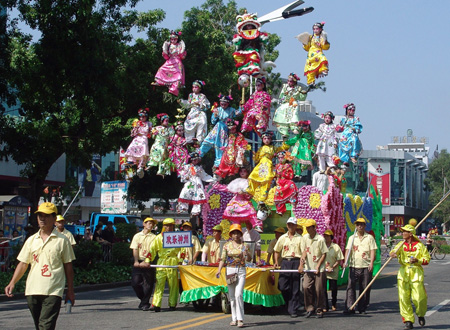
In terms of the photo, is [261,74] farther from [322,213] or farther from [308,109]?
[308,109]

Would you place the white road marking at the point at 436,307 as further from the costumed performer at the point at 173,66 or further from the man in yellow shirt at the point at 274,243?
the costumed performer at the point at 173,66

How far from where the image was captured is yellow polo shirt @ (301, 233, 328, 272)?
1370cm

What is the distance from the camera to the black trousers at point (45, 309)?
795cm

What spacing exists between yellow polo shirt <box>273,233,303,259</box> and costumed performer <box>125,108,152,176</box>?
6754 mm

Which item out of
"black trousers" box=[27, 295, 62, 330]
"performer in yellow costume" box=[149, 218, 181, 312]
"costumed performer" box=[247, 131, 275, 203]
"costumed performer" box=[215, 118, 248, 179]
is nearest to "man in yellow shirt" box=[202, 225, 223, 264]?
"performer in yellow costume" box=[149, 218, 181, 312]

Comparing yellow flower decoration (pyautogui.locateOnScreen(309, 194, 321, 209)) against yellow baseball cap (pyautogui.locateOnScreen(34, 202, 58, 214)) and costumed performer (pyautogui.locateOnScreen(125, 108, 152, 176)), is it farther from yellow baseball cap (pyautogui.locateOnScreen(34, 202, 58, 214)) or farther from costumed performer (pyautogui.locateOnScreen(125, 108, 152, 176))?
yellow baseball cap (pyautogui.locateOnScreen(34, 202, 58, 214))

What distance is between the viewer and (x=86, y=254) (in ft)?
70.9

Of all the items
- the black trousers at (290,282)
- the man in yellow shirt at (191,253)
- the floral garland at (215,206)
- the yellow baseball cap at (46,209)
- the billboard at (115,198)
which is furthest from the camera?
the billboard at (115,198)

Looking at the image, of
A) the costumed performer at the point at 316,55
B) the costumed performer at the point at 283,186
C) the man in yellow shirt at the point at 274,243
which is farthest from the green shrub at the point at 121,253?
the man in yellow shirt at the point at 274,243

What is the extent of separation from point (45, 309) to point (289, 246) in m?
6.81

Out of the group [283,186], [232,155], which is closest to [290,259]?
[283,186]

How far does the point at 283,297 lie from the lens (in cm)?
1424

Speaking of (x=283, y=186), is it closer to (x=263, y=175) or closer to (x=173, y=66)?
(x=263, y=175)

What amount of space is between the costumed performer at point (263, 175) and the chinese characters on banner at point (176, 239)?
10.6ft
